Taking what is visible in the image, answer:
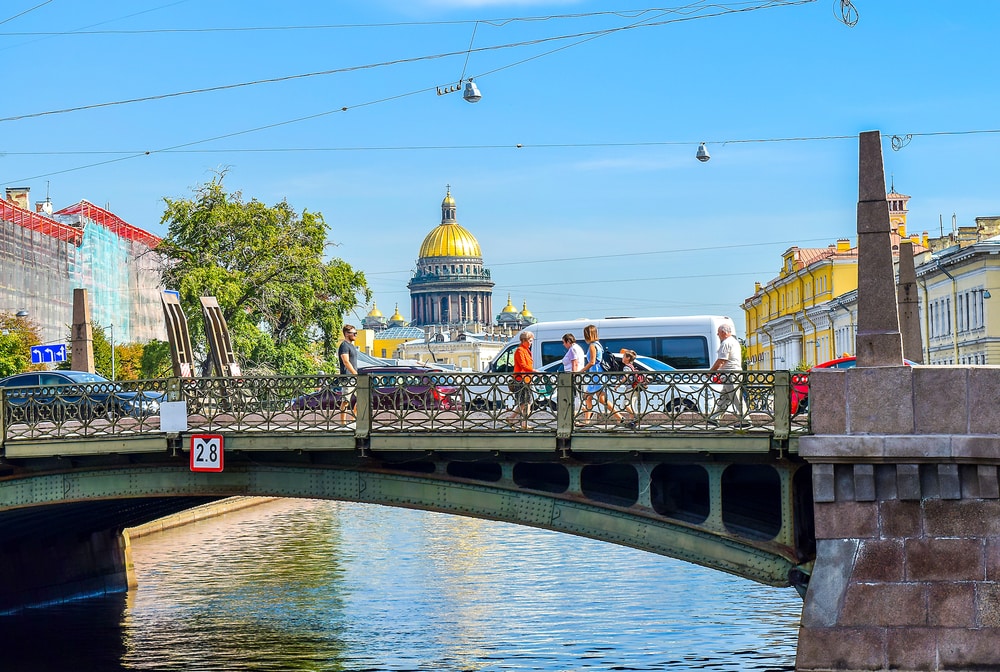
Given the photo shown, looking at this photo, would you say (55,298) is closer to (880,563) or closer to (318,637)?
(318,637)

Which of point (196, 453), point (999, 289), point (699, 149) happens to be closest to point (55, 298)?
point (999, 289)

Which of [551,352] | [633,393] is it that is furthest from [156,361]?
[633,393]

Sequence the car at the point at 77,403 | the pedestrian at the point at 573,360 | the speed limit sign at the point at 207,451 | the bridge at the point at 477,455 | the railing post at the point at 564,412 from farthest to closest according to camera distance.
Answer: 1. the car at the point at 77,403
2. the pedestrian at the point at 573,360
3. the speed limit sign at the point at 207,451
4. the railing post at the point at 564,412
5. the bridge at the point at 477,455

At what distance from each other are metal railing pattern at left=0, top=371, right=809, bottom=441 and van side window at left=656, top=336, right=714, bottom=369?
11.5m

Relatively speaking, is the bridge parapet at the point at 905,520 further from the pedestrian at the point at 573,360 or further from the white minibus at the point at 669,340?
the white minibus at the point at 669,340

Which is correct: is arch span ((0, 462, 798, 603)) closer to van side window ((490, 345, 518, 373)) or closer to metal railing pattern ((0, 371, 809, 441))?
metal railing pattern ((0, 371, 809, 441))

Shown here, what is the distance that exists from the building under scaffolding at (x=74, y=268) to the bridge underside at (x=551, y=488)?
3277 centimetres

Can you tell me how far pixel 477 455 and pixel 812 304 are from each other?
80938mm

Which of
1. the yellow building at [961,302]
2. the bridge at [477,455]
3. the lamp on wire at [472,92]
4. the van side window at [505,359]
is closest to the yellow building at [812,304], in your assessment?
the yellow building at [961,302]

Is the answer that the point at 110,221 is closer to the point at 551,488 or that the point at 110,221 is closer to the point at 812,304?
the point at 812,304

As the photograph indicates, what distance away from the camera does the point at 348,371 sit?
2030cm

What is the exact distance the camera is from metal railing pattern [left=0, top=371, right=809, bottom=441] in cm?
1694

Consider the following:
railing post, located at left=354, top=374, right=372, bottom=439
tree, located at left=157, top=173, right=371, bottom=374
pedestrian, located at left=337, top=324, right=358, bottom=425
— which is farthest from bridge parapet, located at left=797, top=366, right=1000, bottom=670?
tree, located at left=157, top=173, right=371, bottom=374

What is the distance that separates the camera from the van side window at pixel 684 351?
32.1m
